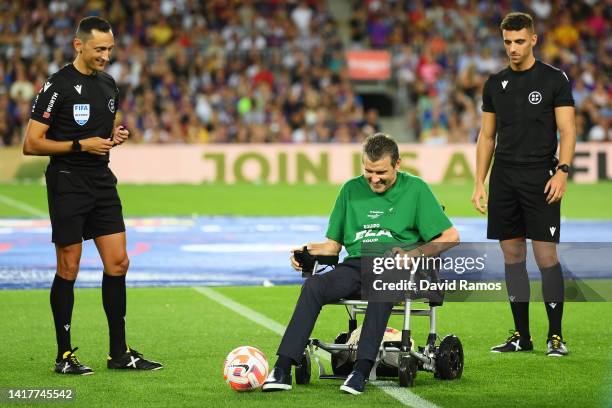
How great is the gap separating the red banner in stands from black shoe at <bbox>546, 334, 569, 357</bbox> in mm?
24101

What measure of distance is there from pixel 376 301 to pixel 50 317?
3958 millimetres

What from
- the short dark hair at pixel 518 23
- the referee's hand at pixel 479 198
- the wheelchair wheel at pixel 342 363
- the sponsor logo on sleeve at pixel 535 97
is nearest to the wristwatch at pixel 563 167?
the sponsor logo on sleeve at pixel 535 97

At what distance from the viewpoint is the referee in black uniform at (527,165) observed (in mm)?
8617

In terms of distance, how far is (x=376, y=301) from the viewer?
23.6ft

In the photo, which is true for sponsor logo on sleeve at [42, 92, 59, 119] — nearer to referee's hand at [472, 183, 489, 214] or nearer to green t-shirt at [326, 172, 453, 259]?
green t-shirt at [326, 172, 453, 259]

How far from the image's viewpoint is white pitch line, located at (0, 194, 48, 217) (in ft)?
68.9

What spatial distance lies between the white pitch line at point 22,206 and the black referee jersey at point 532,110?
13.1 meters

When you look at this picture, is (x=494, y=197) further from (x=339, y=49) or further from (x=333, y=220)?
(x=339, y=49)

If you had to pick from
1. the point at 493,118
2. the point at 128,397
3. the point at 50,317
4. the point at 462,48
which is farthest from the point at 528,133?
the point at 462,48

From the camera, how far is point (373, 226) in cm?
755

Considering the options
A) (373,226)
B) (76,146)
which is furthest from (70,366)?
(373,226)

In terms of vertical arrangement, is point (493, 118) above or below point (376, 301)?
above

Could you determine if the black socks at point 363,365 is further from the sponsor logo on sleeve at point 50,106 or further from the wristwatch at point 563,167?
the sponsor logo on sleeve at point 50,106

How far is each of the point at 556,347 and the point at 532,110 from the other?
1606 millimetres
